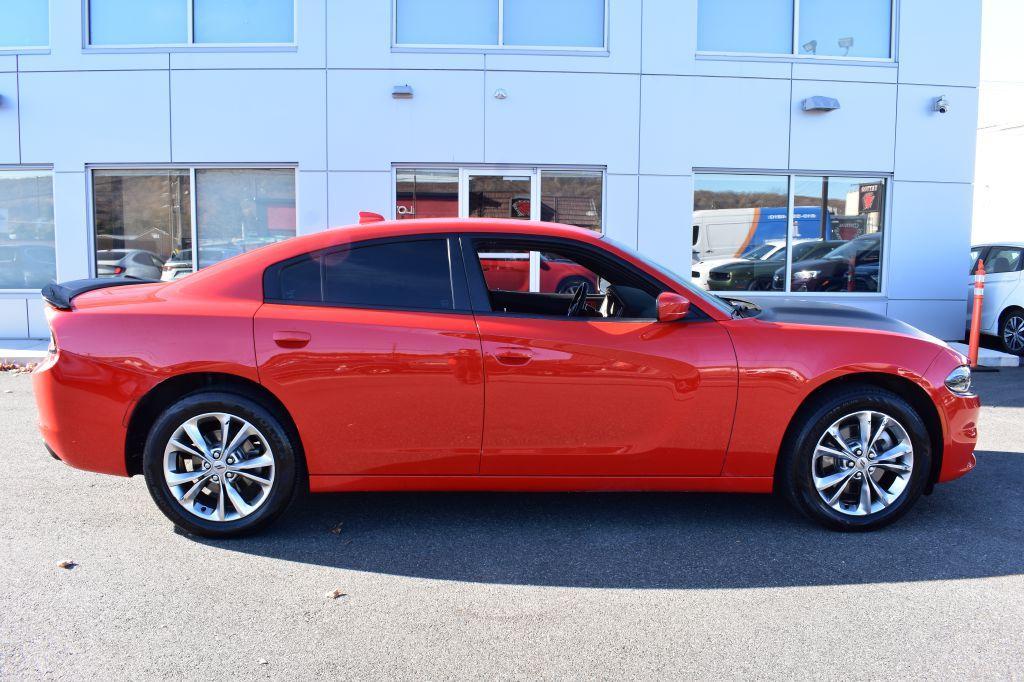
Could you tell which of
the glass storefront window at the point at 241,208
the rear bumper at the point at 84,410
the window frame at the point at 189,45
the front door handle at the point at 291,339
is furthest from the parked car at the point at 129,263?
the front door handle at the point at 291,339

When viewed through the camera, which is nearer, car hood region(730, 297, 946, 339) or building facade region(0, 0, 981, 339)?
car hood region(730, 297, 946, 339)

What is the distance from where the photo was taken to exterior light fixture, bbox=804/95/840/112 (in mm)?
10945

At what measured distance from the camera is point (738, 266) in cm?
1152

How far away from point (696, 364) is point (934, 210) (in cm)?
922

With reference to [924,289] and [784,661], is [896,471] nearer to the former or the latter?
[784,661]

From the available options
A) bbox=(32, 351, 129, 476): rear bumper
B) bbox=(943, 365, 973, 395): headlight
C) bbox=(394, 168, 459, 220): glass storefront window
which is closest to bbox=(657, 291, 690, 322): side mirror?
bbox=(943, 365, 973, 395): headlight

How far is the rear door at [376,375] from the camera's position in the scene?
4.01 meters

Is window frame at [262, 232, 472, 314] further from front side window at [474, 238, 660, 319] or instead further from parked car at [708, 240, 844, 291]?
parked car at [708, 240, 844, 291]

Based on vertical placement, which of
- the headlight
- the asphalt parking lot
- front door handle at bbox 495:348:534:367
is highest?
front door handle at bbox 495:348:534:367

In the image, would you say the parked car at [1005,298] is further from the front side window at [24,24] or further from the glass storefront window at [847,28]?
the front side window at [24,24]

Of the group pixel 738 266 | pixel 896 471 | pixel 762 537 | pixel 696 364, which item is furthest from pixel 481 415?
pixel 738 266

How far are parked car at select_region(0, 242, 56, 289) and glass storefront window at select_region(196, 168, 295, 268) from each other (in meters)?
2.36

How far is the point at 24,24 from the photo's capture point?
37.1 feet

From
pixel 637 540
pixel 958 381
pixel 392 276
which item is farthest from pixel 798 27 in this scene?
pixel 637 540
